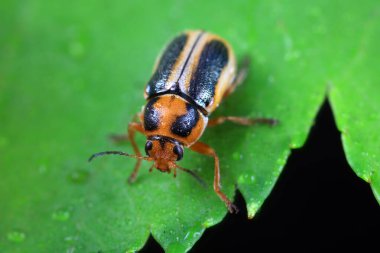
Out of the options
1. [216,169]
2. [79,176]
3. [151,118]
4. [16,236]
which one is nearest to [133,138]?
[151,118]

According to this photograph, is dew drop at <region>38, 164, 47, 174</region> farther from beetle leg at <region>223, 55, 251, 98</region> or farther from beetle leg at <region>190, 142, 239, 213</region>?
beetle leg at <region>223, 55, 251, 98</region>

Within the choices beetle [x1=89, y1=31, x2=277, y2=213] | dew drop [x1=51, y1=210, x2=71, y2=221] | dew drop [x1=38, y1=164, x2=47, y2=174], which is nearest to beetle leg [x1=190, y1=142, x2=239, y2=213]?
beetle [x1=89, y1=31, x2=277, y2=213]

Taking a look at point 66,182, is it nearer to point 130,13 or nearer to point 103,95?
point 103,95

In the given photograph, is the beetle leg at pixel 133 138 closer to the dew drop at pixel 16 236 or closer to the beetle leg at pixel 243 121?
the beetle leg at pixel 243 121

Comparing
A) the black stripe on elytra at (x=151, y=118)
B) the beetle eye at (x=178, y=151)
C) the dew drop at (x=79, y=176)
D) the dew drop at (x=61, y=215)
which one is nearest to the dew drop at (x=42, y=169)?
the dew drop at (x=79, y=176)

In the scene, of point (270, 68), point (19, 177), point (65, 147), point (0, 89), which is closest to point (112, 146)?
point (65, 147)

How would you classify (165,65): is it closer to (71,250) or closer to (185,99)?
(185,99)
